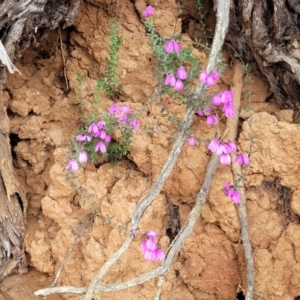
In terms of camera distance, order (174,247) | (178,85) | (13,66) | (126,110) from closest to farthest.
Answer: (13,66)
(174,247)
(178,85)
(126,110)

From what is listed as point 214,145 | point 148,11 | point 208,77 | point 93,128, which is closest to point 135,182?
point 93,128

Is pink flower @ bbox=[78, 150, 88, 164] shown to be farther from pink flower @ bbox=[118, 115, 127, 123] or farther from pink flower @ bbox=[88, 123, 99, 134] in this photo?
pink flower @ bbox=[118, 115, 127, 123]

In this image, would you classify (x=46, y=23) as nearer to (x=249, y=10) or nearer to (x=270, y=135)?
(x=249, y=10)

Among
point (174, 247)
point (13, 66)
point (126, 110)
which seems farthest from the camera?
point (126, 110)

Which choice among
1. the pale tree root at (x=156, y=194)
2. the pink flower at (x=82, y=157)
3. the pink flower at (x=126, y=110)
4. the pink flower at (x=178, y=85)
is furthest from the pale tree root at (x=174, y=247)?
the pink flower at (x=82, y=157)

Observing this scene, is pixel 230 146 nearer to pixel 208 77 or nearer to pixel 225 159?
pixel 225 159

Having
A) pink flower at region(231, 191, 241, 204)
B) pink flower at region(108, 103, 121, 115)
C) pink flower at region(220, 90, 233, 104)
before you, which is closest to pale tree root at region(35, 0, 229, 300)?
pink flower at region(220, 90, 233, 104)

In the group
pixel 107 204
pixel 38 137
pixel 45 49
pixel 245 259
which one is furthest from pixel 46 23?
pixel 245 259
